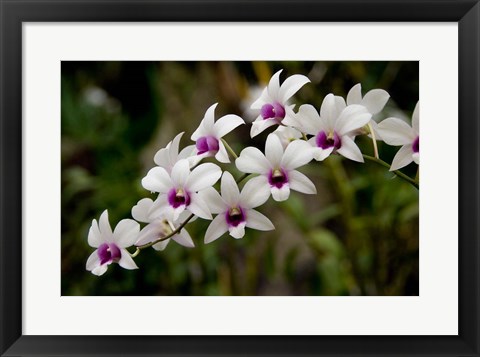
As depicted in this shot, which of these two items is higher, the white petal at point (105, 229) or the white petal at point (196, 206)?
the white petal at point (196, 206)

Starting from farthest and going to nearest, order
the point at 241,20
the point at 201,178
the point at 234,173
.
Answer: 1. the point at 234,173
2. the point at 241,20
3. the point at 201,178

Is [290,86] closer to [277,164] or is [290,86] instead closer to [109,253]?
[277,164]

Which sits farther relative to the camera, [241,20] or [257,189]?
[241,20]

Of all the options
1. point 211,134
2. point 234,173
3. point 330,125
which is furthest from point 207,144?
point 234,173

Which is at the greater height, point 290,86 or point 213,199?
point 290,86

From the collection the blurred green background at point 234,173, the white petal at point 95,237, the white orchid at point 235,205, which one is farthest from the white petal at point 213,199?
the blurred green background at point 234,173

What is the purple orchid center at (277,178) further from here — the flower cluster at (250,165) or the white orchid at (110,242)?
the white orchid at (110,242)

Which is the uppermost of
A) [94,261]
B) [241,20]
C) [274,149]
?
[241,20]

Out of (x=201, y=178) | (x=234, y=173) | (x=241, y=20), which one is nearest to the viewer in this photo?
(x=201, y=178)
